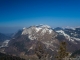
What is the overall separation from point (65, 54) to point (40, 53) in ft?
42.3

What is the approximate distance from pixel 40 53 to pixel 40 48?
8.62 ft

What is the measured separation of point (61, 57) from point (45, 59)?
1294 centimetres

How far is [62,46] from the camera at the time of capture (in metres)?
96.9

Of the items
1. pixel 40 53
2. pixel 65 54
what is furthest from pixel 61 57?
pixel 40 53

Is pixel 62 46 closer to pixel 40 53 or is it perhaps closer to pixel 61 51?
pixel 61 51

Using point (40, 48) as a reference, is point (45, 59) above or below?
below

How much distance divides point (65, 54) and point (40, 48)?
13.3 m

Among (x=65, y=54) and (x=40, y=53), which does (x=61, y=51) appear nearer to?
(x=65, y=54)

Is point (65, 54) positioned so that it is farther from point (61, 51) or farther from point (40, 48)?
point (40, 48)

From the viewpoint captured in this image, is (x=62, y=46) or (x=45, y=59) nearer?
(x=45, y=59)

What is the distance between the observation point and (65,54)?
3777 inches

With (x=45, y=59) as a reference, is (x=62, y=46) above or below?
above

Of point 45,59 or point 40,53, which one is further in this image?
point 40,53

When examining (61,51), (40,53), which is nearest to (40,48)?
(40,53)
